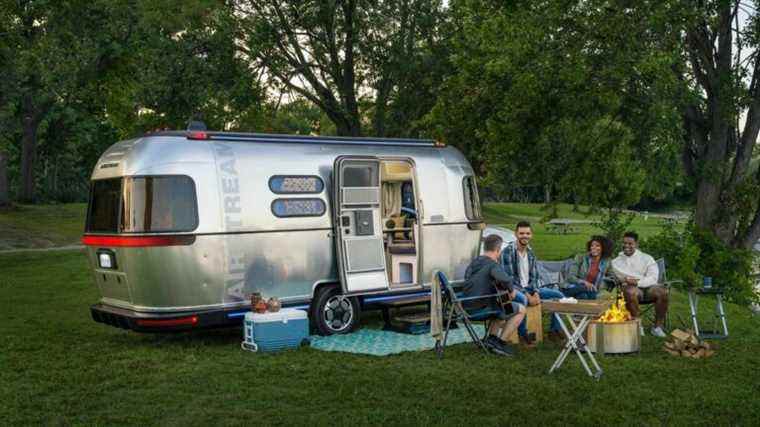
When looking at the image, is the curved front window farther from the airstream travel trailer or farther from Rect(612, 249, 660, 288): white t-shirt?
Rect(612, 249, 660, 288): white t-shirt

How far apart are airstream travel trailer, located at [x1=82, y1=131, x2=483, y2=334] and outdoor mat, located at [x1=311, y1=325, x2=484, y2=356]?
11.2 inches

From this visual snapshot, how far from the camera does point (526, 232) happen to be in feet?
31.6

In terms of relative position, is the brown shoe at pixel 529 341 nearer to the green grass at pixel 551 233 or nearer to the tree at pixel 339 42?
the green grass at pixel 551 233

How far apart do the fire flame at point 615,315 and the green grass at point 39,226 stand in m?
19.5

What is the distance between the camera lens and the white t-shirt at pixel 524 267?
9727 millimetres

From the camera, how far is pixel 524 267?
32.0ft

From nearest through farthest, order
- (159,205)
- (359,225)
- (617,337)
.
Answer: (617,337), (159,205), (359,225)

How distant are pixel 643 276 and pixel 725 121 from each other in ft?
22.2

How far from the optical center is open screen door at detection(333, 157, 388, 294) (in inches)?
417

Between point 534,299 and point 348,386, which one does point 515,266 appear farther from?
point 348,386

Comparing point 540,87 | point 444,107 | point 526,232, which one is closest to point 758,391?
point 526,232

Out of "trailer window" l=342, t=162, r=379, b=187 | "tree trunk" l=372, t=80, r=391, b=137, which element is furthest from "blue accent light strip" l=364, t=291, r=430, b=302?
"tree trunk" l=372, t=80, r=391, b=137

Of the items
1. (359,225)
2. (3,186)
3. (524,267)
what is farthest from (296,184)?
(3,186)

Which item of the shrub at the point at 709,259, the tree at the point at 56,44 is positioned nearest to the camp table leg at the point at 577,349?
the shrub at the point at 709,259
